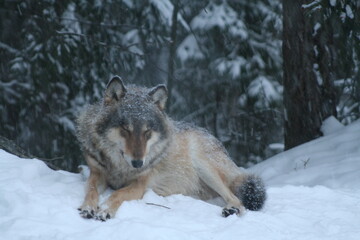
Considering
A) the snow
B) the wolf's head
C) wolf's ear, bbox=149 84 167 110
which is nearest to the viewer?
the wolf's head

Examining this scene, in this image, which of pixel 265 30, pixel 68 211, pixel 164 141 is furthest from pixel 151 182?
pixel 265 30

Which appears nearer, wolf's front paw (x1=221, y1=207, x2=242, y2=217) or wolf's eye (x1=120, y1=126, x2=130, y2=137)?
wolf's front paw (x1=221, y1=207, x2=242, y2=217)

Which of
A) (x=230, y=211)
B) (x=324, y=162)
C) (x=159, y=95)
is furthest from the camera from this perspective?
(x=324, y=162)

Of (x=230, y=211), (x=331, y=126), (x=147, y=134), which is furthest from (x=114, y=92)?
(x=331, y=126)

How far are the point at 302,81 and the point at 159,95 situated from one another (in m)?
3.95

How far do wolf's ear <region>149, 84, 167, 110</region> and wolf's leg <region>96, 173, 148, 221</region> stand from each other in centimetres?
88

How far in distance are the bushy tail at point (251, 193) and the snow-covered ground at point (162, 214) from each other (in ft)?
0.37

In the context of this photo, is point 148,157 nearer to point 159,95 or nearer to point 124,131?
point 124,131

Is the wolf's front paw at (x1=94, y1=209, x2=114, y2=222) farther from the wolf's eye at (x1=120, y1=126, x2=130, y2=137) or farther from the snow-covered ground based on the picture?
the wolf's eye at (x1=120, y1=126, x2=130, y2=137)

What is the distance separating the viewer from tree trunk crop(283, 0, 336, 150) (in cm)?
816

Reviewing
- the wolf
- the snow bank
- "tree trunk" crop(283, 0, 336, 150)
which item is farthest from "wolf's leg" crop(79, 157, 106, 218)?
"tree trunk" crop(283, 0, 336, 150)

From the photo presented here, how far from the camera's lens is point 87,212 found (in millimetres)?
3885

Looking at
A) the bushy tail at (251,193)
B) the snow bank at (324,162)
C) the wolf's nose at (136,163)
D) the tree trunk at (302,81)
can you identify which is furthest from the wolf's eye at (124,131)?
the tree trunk at (302,81)

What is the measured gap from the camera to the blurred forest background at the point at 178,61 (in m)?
8.36
